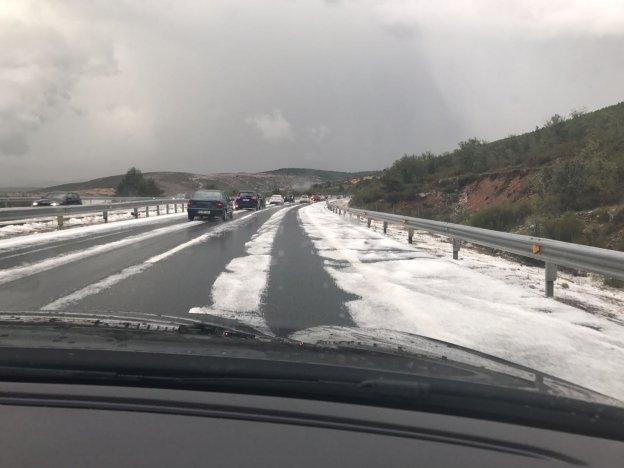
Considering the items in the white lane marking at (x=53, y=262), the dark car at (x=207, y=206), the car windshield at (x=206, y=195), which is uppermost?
the car windshield at (x=206, y=195)

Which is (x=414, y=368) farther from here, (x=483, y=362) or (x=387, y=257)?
(x=387, y=257)

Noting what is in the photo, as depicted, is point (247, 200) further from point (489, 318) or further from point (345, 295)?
point (489, 318)

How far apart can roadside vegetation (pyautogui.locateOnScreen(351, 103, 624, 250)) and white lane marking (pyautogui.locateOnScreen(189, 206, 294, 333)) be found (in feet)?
27.5

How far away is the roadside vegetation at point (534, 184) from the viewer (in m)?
19.2

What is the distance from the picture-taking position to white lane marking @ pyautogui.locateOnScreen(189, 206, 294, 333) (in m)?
6.22

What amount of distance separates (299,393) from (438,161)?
234ft

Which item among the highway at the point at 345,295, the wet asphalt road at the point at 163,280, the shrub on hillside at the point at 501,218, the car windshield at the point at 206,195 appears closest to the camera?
the highway at the point at 345,295

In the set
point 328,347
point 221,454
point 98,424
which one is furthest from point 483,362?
point 98,424

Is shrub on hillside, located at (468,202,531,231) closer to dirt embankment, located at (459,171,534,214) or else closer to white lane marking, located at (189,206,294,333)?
dirt embankment, located at (459,171,534,214)

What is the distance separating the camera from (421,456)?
2029 mm

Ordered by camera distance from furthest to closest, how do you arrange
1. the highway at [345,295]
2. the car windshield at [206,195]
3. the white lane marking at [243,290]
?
the car windshield at [206,195]
the white lane marking at [243,290]
the highway at [345,295]

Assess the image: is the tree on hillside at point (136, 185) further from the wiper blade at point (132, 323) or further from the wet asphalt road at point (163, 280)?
the wiper blade at point (132, 323)

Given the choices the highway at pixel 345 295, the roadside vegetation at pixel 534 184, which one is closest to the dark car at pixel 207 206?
the roadside vegetation at pixel 534 184

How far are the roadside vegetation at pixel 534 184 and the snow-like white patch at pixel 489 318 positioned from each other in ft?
20.0
